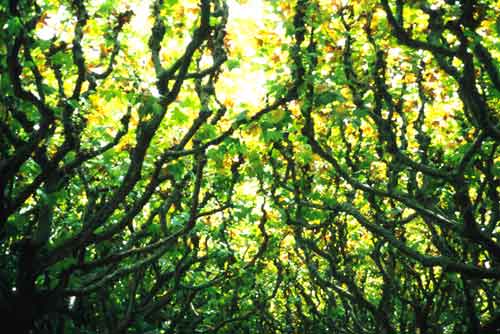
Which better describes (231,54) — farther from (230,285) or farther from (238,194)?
(230,285)

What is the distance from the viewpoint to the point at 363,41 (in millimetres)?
7941

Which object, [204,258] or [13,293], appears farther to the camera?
[204,258]

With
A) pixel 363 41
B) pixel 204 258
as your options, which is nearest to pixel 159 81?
pixel 363 41

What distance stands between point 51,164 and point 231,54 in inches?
103

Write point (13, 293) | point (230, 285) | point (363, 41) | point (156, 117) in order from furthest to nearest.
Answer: point (230, 285) → point (363, 41) → point (13, 293) → point (156, 117)

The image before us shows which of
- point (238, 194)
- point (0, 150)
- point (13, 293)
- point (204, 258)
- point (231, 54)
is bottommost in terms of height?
point (13, 293)

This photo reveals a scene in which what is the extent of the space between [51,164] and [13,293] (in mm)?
1770

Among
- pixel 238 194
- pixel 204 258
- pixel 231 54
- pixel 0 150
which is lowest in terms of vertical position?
pixel 0 150

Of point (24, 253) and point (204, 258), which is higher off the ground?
point (204, 258)

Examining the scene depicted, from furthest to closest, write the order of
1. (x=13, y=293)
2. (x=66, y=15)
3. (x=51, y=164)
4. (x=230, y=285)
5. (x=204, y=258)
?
(x=230, y=285) → (x=204, y=258) → (x=66, y=15) → (x=13, y=293) → (x=51, y=164)

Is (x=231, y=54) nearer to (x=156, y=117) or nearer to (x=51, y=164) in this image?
(x=156, y=117)

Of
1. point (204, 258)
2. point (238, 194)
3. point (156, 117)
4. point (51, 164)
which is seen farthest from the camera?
point (238, 194)

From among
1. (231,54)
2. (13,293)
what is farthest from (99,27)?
(13,293)

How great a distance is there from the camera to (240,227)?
1325cm
